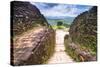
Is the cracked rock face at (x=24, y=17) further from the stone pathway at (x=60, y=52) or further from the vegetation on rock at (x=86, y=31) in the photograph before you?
the vegetation on rock at (x=86, y=31)

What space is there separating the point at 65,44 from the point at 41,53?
38 cm

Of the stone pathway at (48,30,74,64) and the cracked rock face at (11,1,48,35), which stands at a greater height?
the cracked rock face at (11,1,48,35)

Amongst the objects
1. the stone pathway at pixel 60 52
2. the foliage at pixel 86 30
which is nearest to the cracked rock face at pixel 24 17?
the stone pathway at pixel 60 52

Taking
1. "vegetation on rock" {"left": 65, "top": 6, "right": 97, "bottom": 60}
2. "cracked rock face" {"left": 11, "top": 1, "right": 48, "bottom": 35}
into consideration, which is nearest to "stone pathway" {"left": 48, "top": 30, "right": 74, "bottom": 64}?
"vegetation on rock" {"left": 65, "top": 6, "right": 97, "bottom": 60}

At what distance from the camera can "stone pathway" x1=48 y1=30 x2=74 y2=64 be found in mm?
2635

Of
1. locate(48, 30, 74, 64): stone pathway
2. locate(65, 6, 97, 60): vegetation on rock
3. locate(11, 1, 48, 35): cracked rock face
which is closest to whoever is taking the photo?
locate(11, 1, 48, 35): cracked rock face

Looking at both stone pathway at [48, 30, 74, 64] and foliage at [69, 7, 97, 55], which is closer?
stone pathway at [48, 30, 74, 64]

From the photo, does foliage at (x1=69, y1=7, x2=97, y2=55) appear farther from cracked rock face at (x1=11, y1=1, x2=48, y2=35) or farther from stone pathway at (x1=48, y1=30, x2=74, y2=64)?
cracked rock face at (x1=11, y1=1, x2=48, y2=35)

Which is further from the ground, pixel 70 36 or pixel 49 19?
pixel 49 19

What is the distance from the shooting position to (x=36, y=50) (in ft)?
8.26

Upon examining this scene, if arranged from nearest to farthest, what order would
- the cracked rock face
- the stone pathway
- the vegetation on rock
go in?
the cracked rock face → the stone pathway → the vegetation on rock

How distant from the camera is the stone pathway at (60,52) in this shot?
8.64 ft
